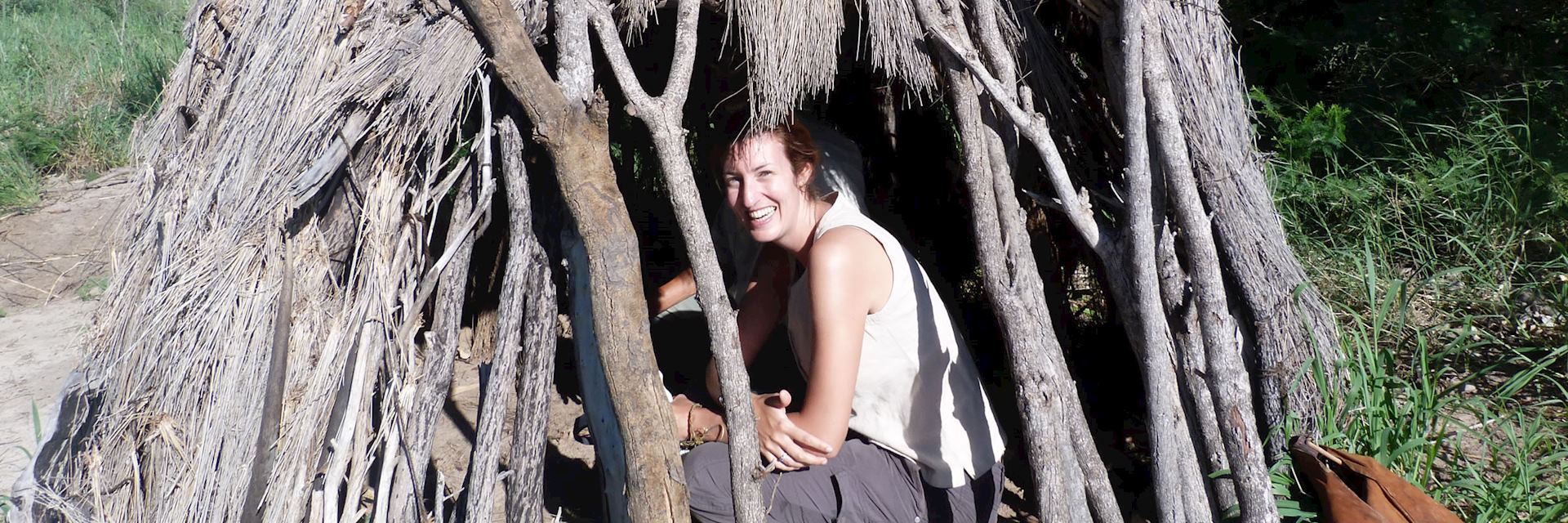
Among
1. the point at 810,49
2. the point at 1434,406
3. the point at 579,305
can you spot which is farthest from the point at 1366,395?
the point at 579,305

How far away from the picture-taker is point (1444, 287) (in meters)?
3.95

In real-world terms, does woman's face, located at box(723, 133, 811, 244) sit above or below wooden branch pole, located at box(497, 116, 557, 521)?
above

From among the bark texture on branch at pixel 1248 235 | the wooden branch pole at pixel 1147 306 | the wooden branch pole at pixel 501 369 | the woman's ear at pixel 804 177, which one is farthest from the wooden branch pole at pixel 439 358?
the bark texture on branch at pixel 1248 235

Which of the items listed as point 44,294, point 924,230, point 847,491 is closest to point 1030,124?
point 847,491

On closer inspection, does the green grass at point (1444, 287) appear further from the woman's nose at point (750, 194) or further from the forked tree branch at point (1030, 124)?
the woman's nose at point (750, 194)

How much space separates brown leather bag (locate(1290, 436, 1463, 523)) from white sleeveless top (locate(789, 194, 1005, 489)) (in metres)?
0.78

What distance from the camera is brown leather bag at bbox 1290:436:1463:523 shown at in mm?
2357

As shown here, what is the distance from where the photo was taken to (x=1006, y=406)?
404cm

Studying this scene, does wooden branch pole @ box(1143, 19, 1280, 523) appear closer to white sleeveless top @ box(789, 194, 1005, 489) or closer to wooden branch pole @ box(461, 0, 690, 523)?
white sleeveless top @ box(789, 194, 1005, 489)

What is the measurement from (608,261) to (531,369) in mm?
569

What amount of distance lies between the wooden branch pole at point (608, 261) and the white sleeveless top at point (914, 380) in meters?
0.48

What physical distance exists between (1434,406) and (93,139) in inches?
300

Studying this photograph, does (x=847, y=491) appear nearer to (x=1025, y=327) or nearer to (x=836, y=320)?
(x=836, y=320)

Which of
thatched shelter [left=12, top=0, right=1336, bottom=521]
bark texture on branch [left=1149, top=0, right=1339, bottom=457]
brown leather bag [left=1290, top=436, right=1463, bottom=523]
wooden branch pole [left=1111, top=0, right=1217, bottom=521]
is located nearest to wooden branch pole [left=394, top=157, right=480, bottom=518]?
thatched shelter [left=12, top=0, right=1336, bottom=521]
